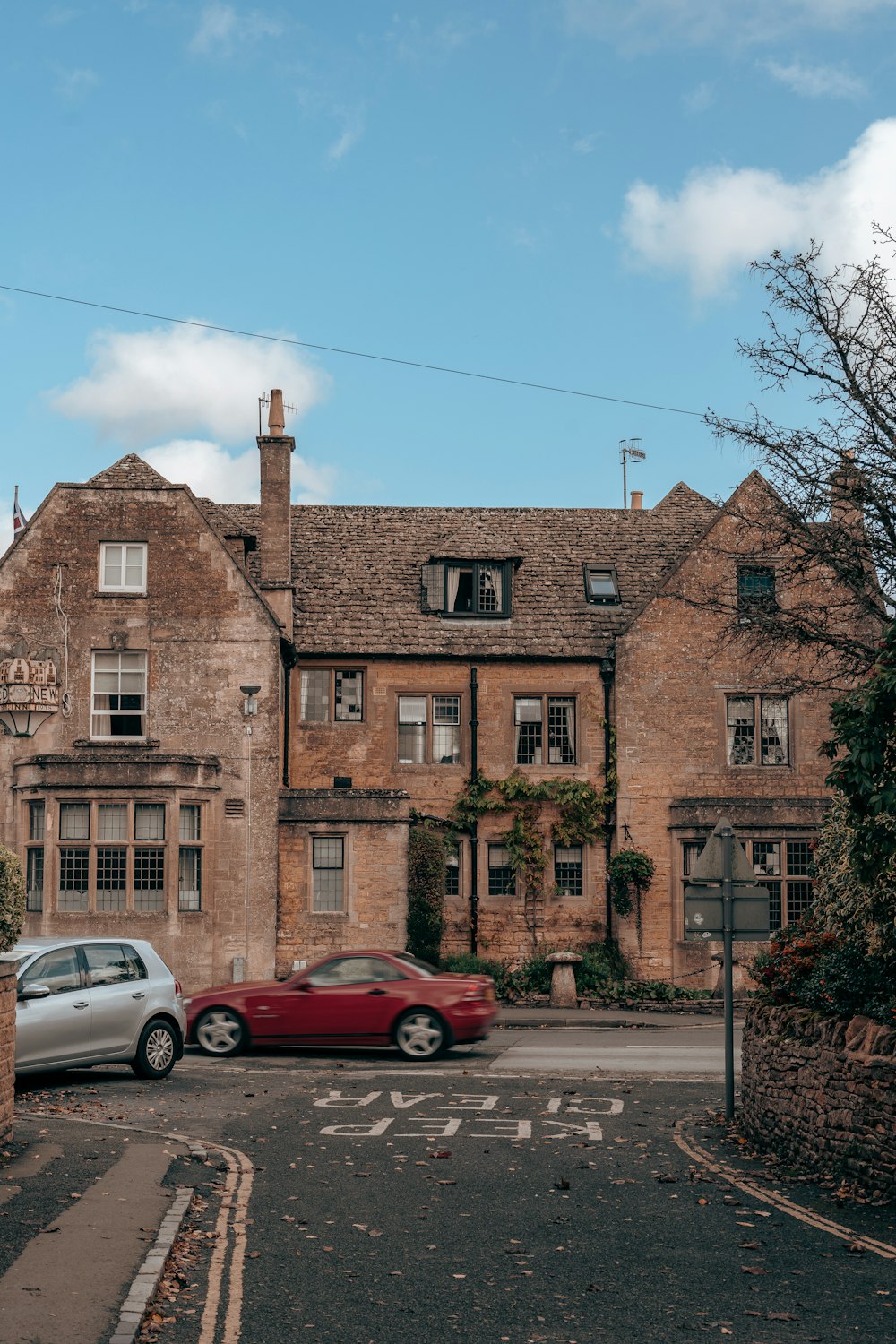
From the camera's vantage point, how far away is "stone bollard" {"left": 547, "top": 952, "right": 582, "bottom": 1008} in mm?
29812

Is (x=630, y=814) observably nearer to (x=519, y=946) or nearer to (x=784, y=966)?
(x=519, y=946)

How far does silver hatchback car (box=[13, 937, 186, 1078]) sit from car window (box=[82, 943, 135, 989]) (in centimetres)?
1

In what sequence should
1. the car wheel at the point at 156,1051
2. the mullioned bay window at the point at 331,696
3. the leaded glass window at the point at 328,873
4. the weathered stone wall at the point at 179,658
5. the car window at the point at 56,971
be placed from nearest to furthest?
the car window at the point at 56,971 → the car wheel at the point at 156,1051 → the weathered stone wall at the point at 179,658 → the leaded glass window at the point at 328,873 → the mullioned bay window at the point at 331,696

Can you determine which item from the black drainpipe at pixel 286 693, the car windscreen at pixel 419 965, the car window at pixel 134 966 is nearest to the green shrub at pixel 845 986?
the car windscreen at pixel 419 965

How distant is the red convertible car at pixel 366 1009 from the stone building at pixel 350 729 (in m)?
8.64

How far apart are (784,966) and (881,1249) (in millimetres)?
5663

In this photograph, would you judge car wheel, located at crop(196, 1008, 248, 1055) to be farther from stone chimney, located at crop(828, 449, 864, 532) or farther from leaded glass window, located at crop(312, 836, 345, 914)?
stone chimney, located at crop(828, 449, 864, 532)

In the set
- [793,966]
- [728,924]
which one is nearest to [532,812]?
[728,924]

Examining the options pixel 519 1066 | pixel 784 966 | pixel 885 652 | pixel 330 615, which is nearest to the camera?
pixel 885 652

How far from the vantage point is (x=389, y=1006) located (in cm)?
2167

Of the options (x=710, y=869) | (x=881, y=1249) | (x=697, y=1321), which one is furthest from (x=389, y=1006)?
(x=697, y=1321)

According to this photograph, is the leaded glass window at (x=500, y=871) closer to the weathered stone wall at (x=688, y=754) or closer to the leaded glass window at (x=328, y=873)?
the weathered stone wall at (x=688, y=754)

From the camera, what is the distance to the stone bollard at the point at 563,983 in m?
29.8

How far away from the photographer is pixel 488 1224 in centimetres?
1070
